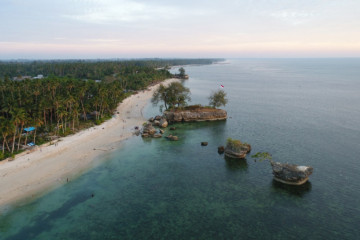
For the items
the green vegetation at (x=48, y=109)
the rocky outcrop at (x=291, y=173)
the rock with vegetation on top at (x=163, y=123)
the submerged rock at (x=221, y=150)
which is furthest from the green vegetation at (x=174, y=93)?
the rocky outcrop at (x=291, y=173)

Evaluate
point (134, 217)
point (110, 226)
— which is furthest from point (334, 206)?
point (110, 226)

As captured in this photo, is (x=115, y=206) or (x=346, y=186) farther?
(x=346, y=186)

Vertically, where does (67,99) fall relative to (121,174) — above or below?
above

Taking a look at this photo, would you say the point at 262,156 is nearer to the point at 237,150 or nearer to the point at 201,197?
the point at 237,150

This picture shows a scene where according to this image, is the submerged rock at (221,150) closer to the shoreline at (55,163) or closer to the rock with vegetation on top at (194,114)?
the shoreline at (55,163)

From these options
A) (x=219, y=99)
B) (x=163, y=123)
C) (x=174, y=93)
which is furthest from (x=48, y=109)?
(x=219, y=99)

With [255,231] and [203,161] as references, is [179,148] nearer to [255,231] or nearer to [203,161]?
[203,161]

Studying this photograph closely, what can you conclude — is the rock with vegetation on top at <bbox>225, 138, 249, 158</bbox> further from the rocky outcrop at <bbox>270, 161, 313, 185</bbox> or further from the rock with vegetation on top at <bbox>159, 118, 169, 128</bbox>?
the rock with vegetation on top at <bbox>159, 118, 169, 128</bbox>
